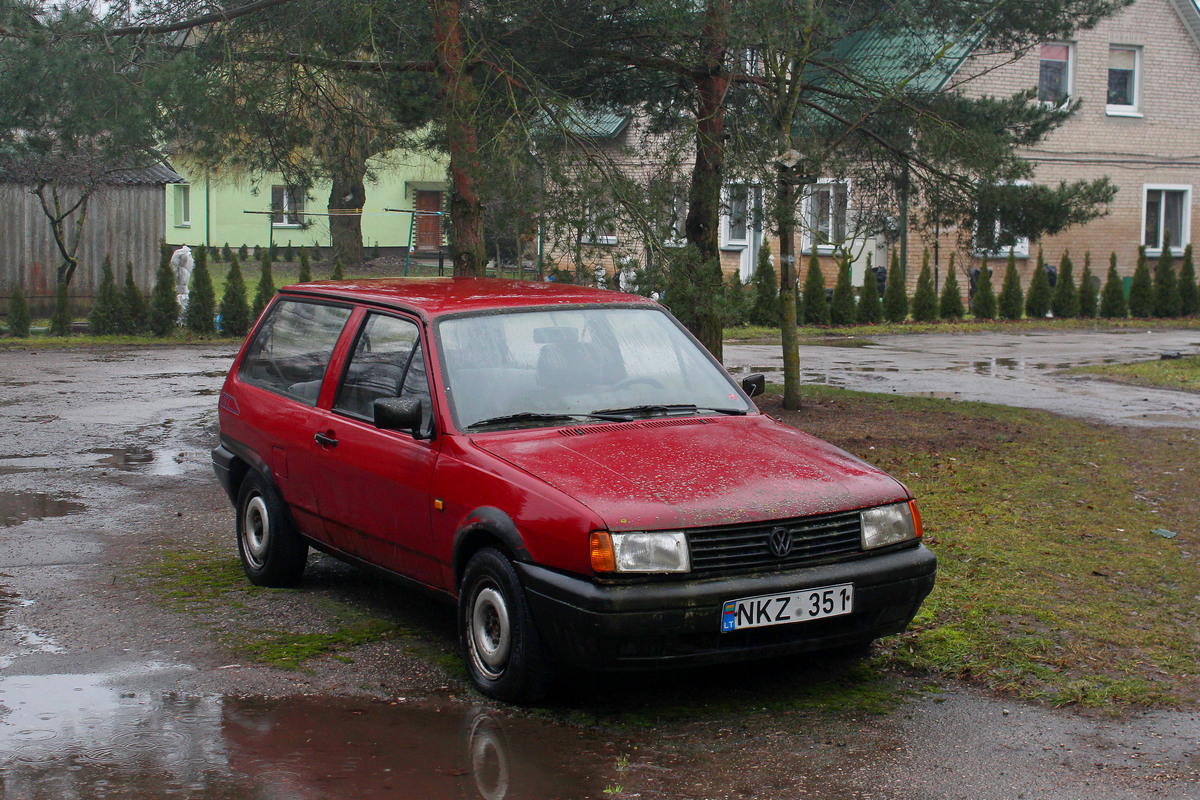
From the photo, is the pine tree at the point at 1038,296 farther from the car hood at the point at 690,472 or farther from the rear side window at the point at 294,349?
the car hood at the point at 690,472

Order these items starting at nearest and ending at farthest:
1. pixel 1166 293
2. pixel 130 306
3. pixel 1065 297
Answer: pixel 130 306
pixel 1065 297
pixel 1166 293

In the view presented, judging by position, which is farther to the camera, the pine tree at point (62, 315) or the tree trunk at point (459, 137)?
the pine tree at point (62, 315)

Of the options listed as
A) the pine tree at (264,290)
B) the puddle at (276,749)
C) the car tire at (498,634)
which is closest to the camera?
the puddle at (276,749)

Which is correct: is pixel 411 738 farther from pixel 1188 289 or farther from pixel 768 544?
pixel 1188 289

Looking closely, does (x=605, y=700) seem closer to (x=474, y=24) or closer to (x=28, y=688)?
(x=28, y=688)

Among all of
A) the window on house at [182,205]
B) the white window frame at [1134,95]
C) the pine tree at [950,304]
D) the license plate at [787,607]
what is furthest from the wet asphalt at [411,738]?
the window on house at [182,205]

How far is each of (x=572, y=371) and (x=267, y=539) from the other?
207 centimetres

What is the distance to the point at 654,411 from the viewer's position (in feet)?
18.2

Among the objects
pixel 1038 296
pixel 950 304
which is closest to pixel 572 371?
pixel 950 304

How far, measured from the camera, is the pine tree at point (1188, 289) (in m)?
29.8

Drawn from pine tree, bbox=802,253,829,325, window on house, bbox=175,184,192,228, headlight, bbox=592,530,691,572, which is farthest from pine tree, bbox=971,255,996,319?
window on house, bbox=175,184,192,228

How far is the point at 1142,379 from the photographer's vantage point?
17.1 meters

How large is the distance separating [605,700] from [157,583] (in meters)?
3.02

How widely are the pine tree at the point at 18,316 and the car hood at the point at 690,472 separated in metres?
20.4
